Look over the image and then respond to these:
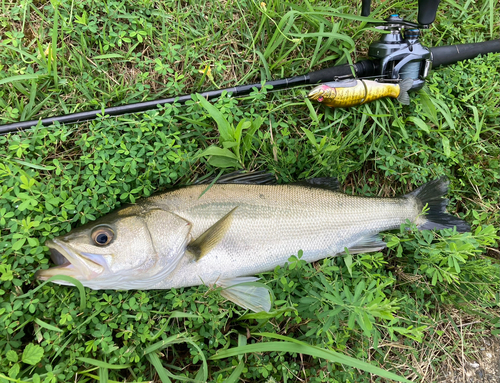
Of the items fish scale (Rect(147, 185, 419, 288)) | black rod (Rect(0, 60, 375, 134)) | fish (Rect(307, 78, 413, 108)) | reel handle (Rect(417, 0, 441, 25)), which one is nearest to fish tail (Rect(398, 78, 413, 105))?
fish (Rect(307, 78, 413, 108))

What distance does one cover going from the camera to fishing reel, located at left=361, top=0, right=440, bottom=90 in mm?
2521

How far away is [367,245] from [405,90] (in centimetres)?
136

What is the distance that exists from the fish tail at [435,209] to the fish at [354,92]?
80cm

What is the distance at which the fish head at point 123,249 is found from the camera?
77.2 inches

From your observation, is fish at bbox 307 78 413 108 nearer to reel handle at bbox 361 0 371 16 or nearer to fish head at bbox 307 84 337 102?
fish head at bbox 307 84 337 102

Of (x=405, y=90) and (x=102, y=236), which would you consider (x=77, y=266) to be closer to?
(x=102, y=236)

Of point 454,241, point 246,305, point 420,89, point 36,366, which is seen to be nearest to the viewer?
point 36,366

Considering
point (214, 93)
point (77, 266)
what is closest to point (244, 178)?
point (214, 93)

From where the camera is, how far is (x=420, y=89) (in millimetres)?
2719

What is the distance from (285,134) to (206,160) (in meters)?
0.69

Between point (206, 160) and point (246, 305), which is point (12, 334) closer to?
point (246, 305)

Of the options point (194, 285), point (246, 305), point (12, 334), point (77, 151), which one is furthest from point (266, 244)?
point (12, 334)

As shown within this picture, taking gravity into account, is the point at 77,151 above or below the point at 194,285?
above

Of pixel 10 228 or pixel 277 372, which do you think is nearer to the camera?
pixel 10 228
